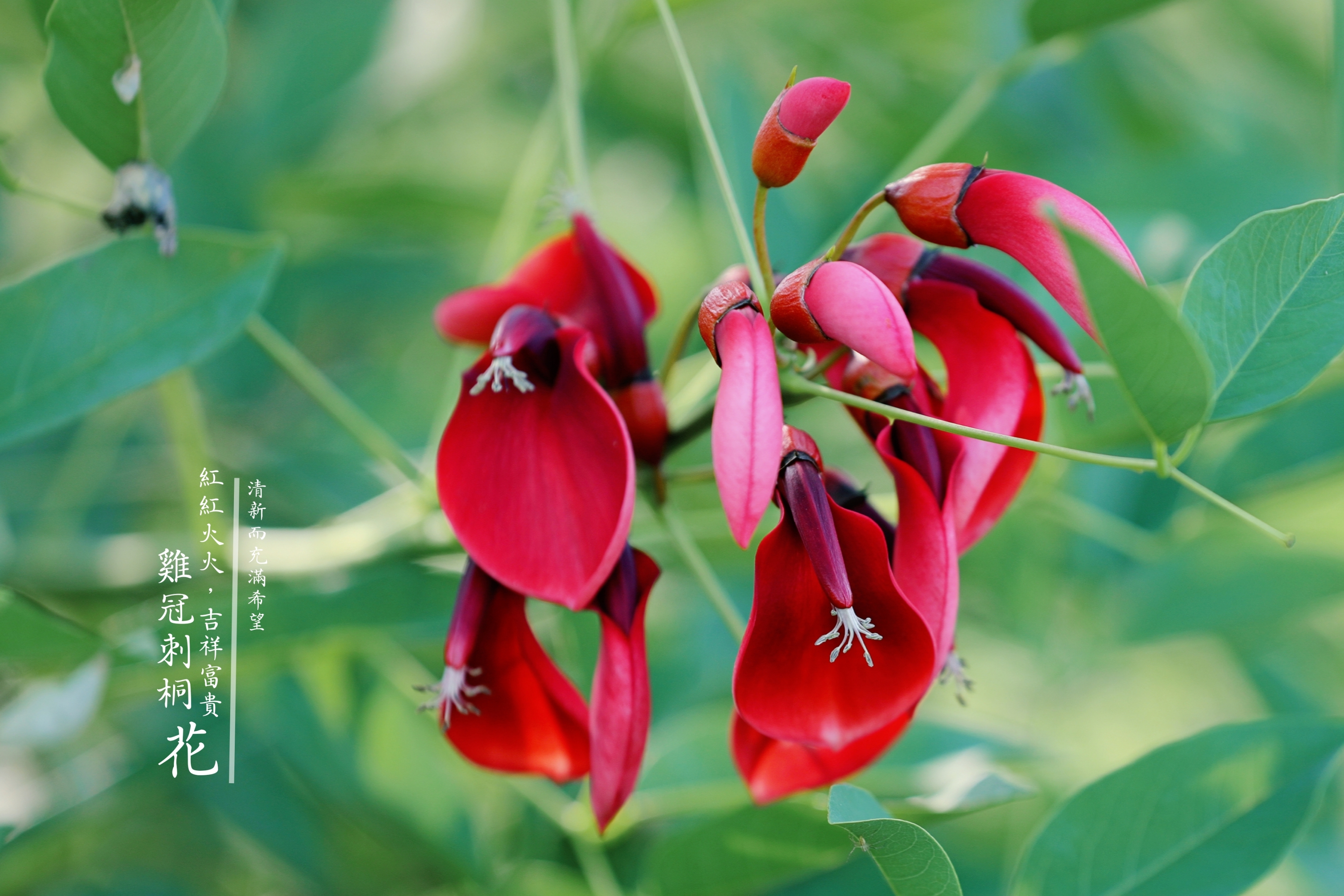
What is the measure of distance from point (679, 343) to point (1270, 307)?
310 millimetres

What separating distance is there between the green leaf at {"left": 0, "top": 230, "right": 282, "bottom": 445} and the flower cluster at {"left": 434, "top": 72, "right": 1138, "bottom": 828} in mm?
247

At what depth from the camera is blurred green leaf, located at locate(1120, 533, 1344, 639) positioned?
978 mm

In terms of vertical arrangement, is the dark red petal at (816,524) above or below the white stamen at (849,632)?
above

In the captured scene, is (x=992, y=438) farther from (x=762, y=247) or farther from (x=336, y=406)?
Answer: (x=336, y=406)

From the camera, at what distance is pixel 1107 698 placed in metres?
1.72

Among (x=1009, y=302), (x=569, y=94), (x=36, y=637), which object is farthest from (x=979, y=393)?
(x=36, y=637)

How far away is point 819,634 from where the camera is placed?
541 mm

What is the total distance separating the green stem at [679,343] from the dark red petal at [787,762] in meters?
0.21

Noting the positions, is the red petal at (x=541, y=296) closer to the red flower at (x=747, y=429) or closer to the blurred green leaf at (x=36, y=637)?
the red flower at (x=747, y=429)

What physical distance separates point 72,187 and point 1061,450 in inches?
55.2

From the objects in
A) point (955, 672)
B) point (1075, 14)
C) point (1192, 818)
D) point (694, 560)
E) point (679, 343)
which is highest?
point (1075, 14)

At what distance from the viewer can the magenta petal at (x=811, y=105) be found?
0.51 metres

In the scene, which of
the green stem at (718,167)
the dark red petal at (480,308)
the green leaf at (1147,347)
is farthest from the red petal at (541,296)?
the green leaf at (1147,347)

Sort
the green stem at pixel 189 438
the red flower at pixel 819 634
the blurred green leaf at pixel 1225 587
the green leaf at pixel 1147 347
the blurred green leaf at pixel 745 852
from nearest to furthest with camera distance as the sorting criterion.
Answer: the green leaf at pixel 1147 347
the red flower at pixel 819 634
the blurred green leaf at pixel 745 852
the green stem at pixel 189 438
the blurred green leaf at pixel 1225 587
